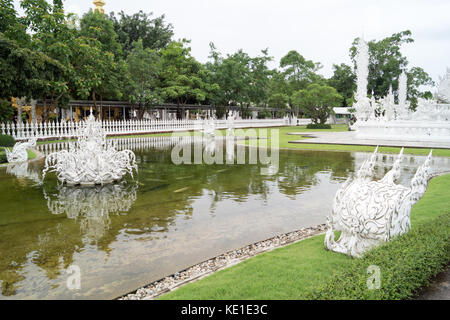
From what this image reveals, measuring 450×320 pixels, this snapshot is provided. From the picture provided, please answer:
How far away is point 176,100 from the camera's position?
1586 inches

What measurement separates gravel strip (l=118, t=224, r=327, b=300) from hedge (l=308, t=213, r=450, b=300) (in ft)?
5.13

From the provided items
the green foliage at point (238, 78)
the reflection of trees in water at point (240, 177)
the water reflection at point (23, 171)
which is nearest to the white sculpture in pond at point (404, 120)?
the reflection of trees in water at point (240, 177)

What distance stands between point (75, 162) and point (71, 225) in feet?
12.5

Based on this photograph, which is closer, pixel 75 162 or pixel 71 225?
pixel 71 225

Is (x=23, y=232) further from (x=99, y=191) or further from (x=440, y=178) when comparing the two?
(x=440, y=178)

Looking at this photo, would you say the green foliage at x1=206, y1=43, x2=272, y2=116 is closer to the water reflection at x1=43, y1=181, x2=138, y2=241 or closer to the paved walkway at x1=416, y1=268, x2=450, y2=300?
the water reflection at x1=43, y1=181, x2=138, y2=241

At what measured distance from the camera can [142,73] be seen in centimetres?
3319

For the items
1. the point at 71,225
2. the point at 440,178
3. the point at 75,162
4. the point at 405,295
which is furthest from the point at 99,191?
the point at 440,178

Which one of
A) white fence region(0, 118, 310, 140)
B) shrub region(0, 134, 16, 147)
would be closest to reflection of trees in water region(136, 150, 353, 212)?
white fence region(0, 118, 310, 140)

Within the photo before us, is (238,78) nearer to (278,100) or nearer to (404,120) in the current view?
(278,100)

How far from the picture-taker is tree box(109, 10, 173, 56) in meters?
41.2

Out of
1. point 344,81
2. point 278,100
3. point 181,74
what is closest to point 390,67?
point 344,81

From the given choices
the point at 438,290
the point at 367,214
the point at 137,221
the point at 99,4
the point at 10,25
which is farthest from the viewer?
the point at 99,4

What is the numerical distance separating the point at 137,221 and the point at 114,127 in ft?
82.9
